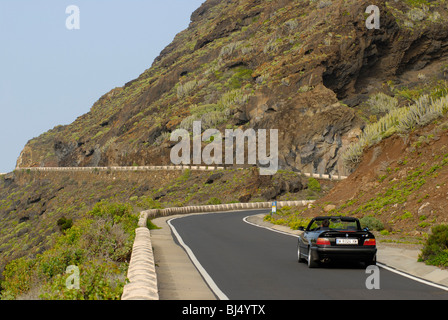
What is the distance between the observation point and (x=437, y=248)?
14250mm

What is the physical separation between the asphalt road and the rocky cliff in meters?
45.3

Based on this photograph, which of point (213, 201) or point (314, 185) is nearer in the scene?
point (213, 201)

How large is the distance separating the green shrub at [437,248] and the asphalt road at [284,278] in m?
1.32

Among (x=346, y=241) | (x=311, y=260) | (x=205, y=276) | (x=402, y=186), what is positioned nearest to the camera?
(x=205, y=276)

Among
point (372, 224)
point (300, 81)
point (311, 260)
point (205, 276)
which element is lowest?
point (372, 224)

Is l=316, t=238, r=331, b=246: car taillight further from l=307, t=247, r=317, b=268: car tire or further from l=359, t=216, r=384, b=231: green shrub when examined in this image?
l=359, t=216, r=384, b=231: green shrub

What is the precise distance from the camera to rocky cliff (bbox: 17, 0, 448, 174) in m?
64.9

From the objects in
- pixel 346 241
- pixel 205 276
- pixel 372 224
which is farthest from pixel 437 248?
pixel 372 224

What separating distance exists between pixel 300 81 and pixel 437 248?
57899 millimetres

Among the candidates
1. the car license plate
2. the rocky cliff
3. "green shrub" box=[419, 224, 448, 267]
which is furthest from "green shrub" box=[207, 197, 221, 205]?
the car license plate

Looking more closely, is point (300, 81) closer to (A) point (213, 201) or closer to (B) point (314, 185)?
(B) point (314, 185)

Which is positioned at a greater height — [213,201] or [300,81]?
[300,81]

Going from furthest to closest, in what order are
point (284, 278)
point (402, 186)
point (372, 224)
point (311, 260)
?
point (402, 186) < point (372, 224) < point (311, 260) < point (284, 278)
